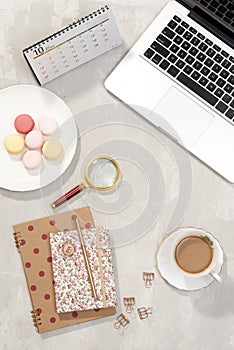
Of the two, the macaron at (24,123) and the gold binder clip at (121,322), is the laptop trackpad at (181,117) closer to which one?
the macaron at (24,123)

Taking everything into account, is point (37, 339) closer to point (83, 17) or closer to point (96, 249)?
point (96, 249)

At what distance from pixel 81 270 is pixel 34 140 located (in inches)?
10.3

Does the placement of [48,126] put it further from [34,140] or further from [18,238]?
[18,238]

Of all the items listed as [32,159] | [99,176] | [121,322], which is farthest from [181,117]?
[121,322]

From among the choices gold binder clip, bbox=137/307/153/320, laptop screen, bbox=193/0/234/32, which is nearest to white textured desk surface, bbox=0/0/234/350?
gold binder clip, bbox=137/307/153/320

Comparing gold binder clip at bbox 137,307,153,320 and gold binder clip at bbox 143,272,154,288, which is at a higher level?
gold binder clip at bbox 143,272,154,288

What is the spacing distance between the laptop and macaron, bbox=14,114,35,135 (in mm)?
168

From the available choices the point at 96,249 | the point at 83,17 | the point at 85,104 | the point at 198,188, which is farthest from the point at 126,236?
the point at 83,17

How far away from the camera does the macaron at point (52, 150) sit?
54.6 inches

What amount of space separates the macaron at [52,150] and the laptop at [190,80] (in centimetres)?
16

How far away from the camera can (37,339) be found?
138 cm

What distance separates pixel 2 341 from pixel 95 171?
0.37 meters

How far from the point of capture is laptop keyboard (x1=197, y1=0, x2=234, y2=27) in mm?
1379

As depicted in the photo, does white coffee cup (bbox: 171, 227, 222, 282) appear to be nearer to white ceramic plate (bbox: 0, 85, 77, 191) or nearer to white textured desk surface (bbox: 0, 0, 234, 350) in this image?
white textured desk surface (bbox: 0, 0, 234, 350)
